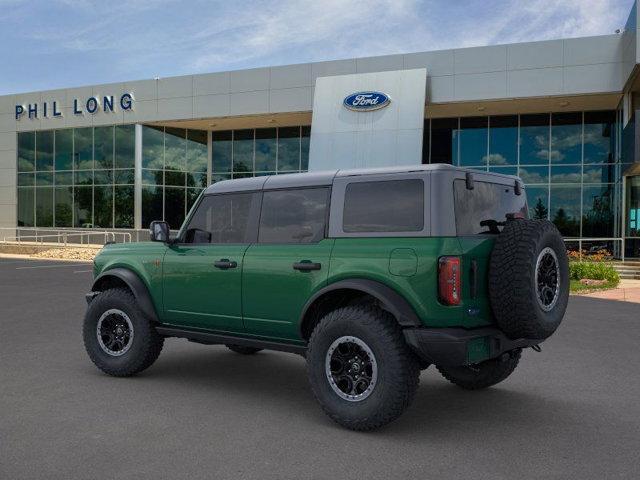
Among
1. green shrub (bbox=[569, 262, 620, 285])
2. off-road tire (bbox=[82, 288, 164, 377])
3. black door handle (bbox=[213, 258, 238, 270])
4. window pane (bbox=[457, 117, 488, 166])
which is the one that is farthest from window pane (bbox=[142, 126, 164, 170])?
black door handle (bbox=[213, 258, 238, 270])

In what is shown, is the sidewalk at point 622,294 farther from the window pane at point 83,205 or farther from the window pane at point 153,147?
the window pane at point 83,205

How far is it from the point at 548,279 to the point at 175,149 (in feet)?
104

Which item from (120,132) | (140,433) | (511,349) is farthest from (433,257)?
(120,132)

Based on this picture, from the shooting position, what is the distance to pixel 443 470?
4.10m

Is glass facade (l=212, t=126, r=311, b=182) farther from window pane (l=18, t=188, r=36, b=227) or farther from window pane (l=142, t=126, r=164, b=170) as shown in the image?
window pane (l=18, t=188, r=36, b=227)

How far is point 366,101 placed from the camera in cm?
2658

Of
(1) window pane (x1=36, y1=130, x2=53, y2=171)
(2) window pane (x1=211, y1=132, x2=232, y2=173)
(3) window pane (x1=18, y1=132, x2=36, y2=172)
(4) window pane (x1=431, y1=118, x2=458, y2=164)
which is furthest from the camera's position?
(3) window pane (x1=18, y1=132, x2=36, y2=172)

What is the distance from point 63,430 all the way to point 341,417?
204 centimetres

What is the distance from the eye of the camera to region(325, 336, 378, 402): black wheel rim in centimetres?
490

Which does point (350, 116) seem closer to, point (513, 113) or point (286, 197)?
point (513, 113)

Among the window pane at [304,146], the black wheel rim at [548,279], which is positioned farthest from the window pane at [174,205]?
the black wheel rim at [548,279]

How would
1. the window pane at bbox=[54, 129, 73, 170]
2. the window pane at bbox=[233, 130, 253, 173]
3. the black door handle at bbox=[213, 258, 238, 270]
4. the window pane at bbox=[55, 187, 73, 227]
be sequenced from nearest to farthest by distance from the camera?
1. the black door handle at bbox=[213, 258, 238, 270]
2. the window pane at bbox=[233, 130, 253, 173]
3. the window pane at bbox=[54, 129, 73, 170]
4. the window pane at bbox=[55, 187, 73, 227]

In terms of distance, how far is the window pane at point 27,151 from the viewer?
1464 inches

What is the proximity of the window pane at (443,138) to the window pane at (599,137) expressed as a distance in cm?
553
